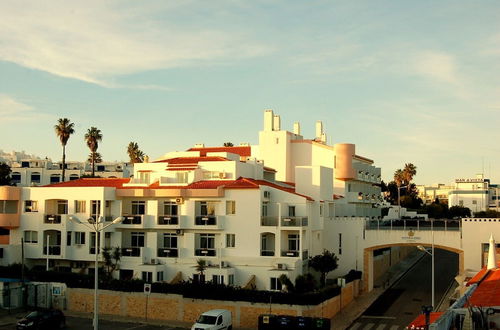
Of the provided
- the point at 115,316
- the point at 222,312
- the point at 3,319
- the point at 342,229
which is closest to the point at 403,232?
the point at 342,229

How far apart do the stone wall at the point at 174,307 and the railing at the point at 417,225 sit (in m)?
12.0

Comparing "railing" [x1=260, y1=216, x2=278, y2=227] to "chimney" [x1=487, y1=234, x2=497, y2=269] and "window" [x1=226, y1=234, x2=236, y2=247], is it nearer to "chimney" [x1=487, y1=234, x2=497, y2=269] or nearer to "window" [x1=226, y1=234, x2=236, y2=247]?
"window" [x1=226, y1=234, x2=236, y2=247]

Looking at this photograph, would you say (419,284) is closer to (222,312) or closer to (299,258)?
(299,258)

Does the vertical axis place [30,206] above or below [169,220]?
above

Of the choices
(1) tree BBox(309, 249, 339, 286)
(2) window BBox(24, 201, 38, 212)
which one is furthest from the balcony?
(2) window BBox(24, 201, 38, 212)

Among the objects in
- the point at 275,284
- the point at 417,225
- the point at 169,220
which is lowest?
the point at 275,284

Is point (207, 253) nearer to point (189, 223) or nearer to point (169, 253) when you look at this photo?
point (189, 223)

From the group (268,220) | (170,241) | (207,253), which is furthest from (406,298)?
(170,241)

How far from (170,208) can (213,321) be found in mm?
18698

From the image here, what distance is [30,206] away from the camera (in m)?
60.0

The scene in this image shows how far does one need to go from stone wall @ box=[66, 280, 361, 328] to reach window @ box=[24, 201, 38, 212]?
42.4ft

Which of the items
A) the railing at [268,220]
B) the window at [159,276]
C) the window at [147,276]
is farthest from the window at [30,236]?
the railing at [268,220]

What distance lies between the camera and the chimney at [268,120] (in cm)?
8938

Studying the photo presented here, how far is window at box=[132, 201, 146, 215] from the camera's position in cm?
5864
